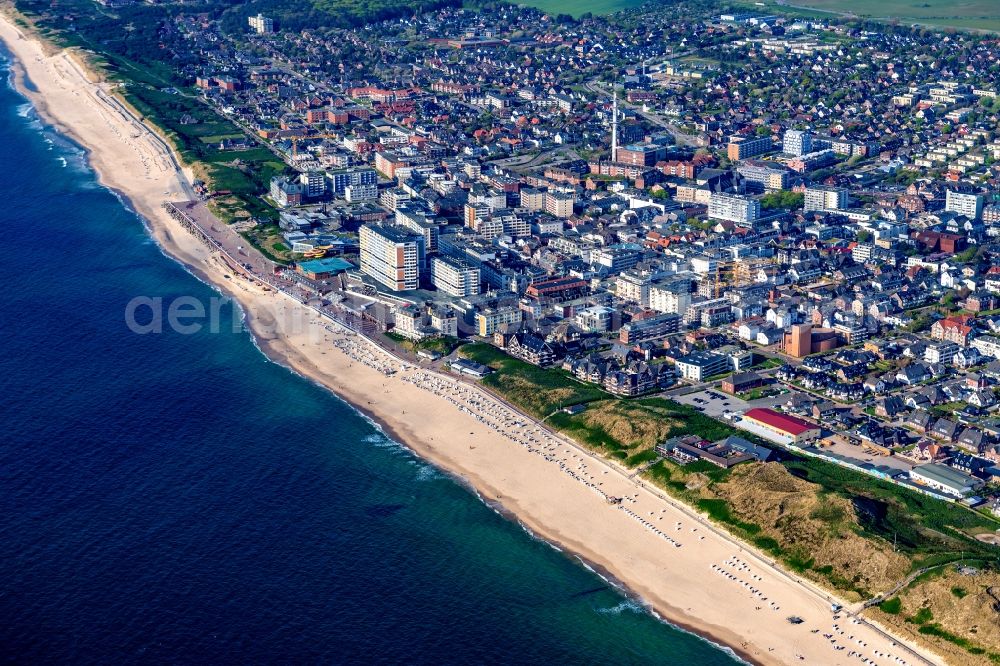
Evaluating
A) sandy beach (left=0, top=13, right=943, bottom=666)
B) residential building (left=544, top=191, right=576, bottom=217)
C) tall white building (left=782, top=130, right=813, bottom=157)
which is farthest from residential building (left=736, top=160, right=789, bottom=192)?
sandy beach (left=0, top=13, right=943, bottom=666)

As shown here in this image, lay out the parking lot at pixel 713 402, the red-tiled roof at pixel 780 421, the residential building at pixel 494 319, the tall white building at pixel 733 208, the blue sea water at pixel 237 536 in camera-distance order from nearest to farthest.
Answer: the blue sea water at pixel 237 536
the red-tiled roof at pixel 780 421
the parking lot at pixel 713 402
the residential building at pixel 494 319
the tall white building at pixel 733 208

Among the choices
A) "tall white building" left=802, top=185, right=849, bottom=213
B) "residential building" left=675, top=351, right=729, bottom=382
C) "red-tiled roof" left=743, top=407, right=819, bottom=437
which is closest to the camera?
"red-tiled roof" left=743, top=407, right=819, bottom=437

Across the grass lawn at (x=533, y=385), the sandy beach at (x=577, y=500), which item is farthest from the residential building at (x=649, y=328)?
the sandy beach at (x=577, y=500)

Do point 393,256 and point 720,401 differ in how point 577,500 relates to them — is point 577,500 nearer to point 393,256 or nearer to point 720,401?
point 720,401

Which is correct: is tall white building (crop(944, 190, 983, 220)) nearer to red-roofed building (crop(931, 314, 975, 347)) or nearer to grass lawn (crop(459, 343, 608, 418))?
red-roofed building (crop(931, 314, 975, 347))

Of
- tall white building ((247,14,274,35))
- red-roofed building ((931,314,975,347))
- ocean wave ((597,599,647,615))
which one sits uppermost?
tall white building ((247,14,274,35))

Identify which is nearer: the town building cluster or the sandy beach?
the sandy beach

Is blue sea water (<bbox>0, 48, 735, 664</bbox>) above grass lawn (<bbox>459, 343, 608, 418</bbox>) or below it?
below

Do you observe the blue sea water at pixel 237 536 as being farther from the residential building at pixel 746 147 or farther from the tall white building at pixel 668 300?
the residential building at pixel 746 147
